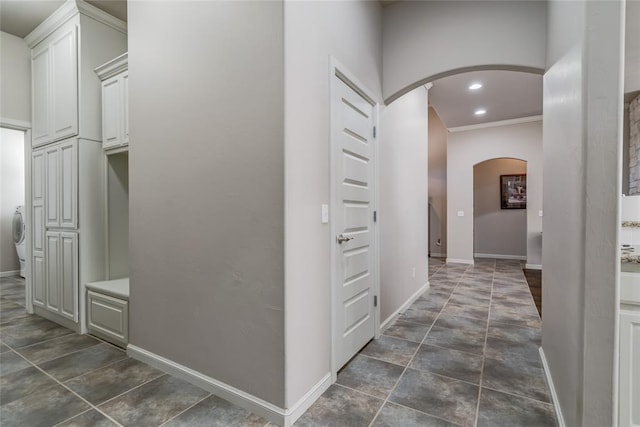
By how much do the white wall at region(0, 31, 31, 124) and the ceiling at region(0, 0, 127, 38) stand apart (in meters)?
0.17

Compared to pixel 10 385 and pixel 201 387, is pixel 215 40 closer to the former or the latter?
pixel 201 387

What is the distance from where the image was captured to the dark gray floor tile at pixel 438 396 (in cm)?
175

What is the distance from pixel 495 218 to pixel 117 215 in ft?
26.9

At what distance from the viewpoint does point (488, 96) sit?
4977 mm

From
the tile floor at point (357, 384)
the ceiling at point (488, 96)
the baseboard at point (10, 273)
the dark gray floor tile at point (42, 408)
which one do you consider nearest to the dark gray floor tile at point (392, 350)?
the tile floor at point (357, 384)

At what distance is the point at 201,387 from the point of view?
2000 mm

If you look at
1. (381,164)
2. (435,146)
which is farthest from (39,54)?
(435,146)

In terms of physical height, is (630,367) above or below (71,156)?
below

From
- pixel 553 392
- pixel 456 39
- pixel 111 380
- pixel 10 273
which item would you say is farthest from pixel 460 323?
pixel 10 273

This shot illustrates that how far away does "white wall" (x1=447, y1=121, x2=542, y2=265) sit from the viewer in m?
6.31

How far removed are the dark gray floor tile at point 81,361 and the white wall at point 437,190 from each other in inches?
302

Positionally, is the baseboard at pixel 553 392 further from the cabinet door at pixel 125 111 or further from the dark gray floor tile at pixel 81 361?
the cabinet door at pixel 125 111

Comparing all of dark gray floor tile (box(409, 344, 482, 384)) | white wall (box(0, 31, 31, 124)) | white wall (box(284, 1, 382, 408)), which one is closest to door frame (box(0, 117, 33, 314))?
white wall (box(0, 31, 31, 124))

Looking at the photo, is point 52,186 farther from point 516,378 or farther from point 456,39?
point 516,378
